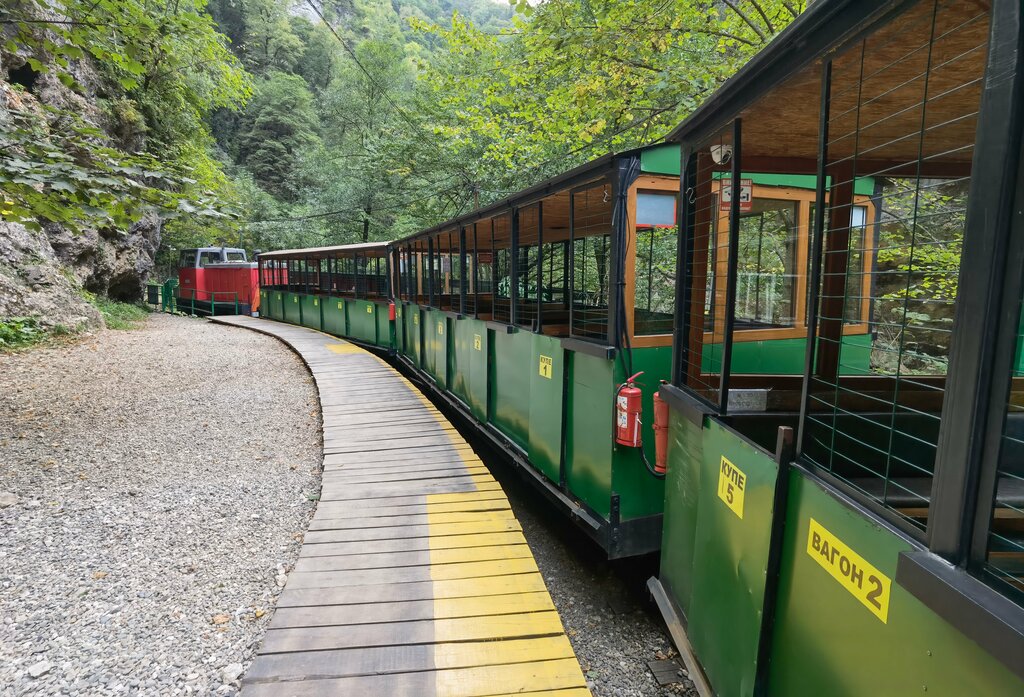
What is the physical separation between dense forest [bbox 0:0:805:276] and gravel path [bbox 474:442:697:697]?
4284 millimetres

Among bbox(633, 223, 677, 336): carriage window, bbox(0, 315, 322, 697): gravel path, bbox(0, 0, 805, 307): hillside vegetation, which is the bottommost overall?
bbox(0, 315, 322, 697): gravel path

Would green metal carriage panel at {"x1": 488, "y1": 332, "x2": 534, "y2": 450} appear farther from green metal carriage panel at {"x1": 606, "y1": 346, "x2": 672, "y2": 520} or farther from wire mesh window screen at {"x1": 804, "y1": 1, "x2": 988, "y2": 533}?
wire mesh window screen at {"x1": 804, "y1": 1, "x2": 988, "y2": 533}

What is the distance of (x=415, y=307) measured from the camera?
400 inches

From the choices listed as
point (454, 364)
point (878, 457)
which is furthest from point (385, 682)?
point (454, 364)

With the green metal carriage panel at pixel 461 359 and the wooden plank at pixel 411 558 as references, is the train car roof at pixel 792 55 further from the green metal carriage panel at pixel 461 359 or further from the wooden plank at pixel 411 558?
the green metal carriage panel at pixel 461 359

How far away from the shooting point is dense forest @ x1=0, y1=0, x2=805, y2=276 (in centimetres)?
508

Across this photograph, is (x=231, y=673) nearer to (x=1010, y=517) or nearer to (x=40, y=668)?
(x=40, y=668)

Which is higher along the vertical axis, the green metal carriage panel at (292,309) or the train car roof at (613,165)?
the train car roof at (613,165)

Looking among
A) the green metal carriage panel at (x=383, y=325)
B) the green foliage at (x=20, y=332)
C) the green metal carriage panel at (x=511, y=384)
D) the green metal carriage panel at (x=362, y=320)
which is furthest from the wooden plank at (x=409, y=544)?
the green foliage at (x=20, y=332)

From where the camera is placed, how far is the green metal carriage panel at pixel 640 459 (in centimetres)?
369

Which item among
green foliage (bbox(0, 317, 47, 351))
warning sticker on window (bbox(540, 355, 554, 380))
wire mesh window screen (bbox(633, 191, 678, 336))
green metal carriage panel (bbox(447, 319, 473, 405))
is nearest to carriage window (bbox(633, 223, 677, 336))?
wire mesh window screen (bbox(633, 191, 678, 336))

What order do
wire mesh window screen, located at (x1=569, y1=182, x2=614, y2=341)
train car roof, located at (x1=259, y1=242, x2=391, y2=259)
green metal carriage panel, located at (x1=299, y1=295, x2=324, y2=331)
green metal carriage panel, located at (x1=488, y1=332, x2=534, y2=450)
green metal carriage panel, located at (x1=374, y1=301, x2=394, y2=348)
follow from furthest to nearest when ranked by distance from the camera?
green metal carriage panel, located at (x1=299, y1=295, x2=324, y2=331) < green metal carriage panel, located at (x1=374, y1=301, x2=394, y2=348) < train car roof, located at (x1=259, y1=242, x2=391, y2=259) < green metal carriage panel, located at (x1=488, y1=332, x2=534, y2=450) < wire mesh window screen, located at (x1=569, y1=182, x2=614, y2=341)

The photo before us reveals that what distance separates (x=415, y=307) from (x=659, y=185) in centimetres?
708

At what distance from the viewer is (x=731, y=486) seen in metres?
2.25
